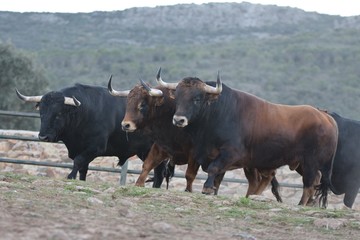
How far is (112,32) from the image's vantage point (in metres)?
74.4

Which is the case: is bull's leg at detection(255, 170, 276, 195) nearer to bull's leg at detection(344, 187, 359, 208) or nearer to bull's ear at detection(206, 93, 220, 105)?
bull's ear at detection(206, 93, 220, 105)

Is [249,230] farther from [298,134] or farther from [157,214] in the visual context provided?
[298,134]

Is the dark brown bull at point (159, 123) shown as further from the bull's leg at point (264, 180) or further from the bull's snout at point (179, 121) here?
the bull's leg at point (264, 180)

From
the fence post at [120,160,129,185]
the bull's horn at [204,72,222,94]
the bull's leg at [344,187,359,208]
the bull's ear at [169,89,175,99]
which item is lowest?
the fence post at [120,160,129,185]

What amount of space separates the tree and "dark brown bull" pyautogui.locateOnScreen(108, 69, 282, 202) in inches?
817

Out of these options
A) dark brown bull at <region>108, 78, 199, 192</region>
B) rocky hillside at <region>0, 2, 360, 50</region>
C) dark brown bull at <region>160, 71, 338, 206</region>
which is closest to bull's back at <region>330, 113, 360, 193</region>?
dark brown bull at <region>160, 71, 338, 206</region>

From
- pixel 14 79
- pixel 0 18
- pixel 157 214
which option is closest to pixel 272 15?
pixel 0 18

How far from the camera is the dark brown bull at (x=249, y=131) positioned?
1212 cm

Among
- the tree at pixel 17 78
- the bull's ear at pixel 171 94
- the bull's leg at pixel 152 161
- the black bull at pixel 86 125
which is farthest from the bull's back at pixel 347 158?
the tree at pixel 17 78

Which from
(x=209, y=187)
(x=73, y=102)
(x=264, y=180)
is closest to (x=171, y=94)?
(x=209, y=187)

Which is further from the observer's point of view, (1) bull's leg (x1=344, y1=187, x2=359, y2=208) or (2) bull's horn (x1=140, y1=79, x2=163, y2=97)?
(1) bull's leg (x1=344, y1=187, x2=359, y2=208)

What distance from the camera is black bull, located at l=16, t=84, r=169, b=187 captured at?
1440cm

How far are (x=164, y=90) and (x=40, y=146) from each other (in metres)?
5.70

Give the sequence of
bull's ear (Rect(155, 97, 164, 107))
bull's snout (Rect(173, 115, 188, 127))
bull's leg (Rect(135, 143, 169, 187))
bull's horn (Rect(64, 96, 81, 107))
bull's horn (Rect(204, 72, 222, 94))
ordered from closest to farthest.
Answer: bull's snout (Rect(173, 115, 188, 127))
bull's horn (Rect(204, 72, 222, 94))
bull's ear (Rect(155, 97, 164, 107))
bull's leg (Rect(135, 143, 169, 187))
bull's horn (Rect(64, 96, 81, 107))
